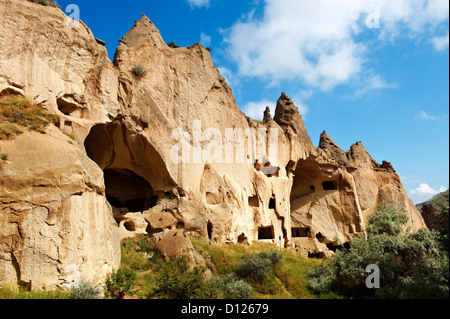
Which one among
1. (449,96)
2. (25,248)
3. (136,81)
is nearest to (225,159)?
(136,81)

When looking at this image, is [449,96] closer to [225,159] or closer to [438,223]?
[438,223]

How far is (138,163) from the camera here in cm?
1811

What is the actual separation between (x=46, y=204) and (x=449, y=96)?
1007 centimetres

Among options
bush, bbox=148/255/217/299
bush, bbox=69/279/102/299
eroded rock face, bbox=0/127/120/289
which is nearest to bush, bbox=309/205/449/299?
bush, bbox=148/255/217/299

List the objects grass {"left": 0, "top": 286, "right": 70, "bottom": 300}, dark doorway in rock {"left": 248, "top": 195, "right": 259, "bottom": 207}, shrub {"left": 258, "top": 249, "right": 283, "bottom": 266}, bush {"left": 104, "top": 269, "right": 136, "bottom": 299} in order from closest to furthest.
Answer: grass {"left": 0, "top": 286, "right": 70, "bottom": 300}, bush {"left": 104, "top": 269, "right": 136, "bottom": 299}, shrub {"left": 258, "top": 249, "right": 283, "bottom": 266}, dark doorway in rock {"left": 248, "top": 195, "right": 259, "bottom": 207}

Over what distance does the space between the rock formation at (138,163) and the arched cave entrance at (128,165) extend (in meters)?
0.06

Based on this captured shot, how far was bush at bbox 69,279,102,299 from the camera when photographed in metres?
9.02

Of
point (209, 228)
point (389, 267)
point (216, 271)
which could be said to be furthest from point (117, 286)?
point (389, 267)

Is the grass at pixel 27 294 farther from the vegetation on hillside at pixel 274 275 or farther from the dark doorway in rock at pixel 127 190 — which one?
the dark doorway in rock at pixel 127 190

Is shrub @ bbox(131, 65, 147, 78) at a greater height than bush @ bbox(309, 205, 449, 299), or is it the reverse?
shrub @ bbox(131, 65, 147, 78)

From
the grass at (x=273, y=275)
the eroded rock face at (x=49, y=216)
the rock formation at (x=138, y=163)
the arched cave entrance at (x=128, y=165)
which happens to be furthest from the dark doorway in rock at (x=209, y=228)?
the eroded rock face at (x=49, y=216)

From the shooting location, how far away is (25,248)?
30.0 ft

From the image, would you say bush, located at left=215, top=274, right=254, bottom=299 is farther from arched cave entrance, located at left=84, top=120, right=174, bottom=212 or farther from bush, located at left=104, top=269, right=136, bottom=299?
arched cave entrance, located at left=84, top=120, right=174, bottom=212

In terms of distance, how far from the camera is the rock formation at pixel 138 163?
9828mm
